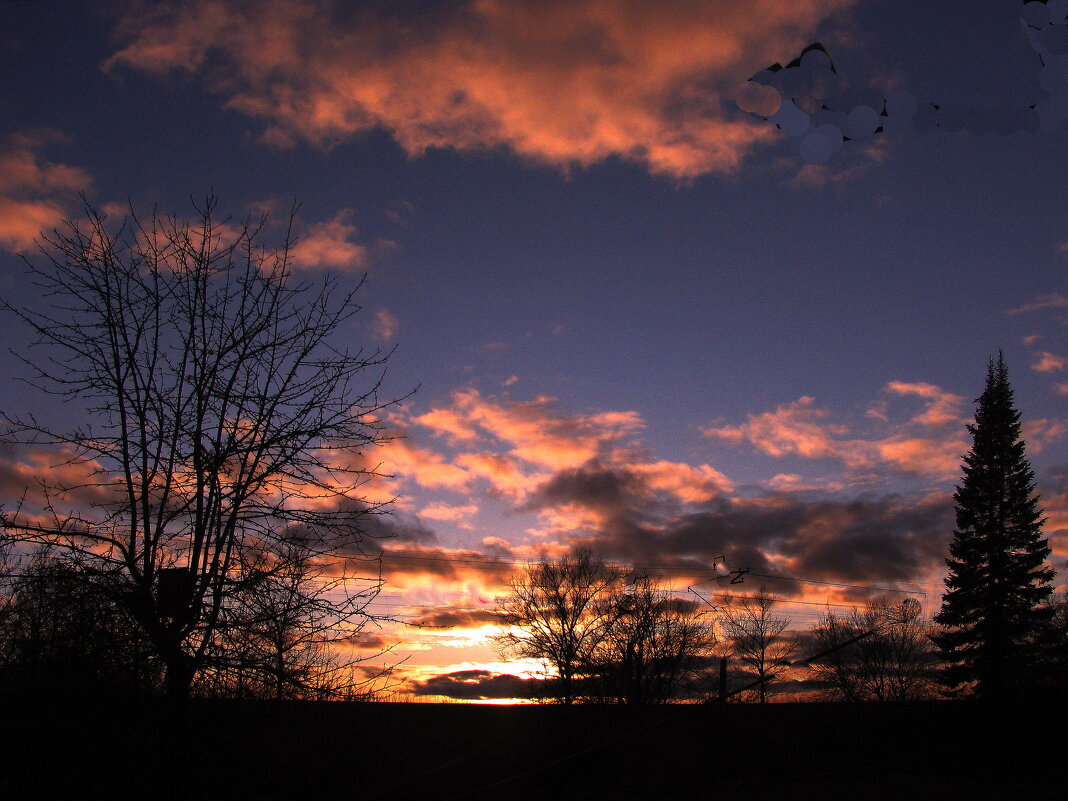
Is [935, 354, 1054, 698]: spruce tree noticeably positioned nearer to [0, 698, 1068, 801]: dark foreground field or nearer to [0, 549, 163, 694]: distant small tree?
[0, 698, 1068, 801]: dark foreground field

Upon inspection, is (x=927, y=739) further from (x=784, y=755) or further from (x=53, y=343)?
(x=53, y=343)

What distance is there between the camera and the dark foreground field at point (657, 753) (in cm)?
947

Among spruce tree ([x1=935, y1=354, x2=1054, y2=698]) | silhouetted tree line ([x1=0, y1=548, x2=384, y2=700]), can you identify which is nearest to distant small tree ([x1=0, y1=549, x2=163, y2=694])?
silhouetted tree line ([x1=0, y1=548, x2=384, y2=700])

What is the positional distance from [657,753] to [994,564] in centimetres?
2875

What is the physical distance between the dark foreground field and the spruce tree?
819 inches

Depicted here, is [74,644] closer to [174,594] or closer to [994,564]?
[174,594]

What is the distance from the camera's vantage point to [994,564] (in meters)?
34.4

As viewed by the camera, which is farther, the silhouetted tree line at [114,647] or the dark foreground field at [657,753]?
the dark foreground field at [657,753]

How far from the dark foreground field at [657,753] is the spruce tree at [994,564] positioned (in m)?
20.8

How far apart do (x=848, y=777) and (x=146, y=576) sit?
40.0 feet

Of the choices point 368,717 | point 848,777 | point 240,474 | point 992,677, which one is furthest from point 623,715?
point 992,677

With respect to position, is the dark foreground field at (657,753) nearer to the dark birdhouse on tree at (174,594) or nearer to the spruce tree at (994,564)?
A: the dark birdhouse on tree at (174,594)

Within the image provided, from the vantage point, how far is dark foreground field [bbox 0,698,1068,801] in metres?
9.47

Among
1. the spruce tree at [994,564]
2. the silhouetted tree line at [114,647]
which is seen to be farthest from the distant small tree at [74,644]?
the spruce tree at [994,564]
